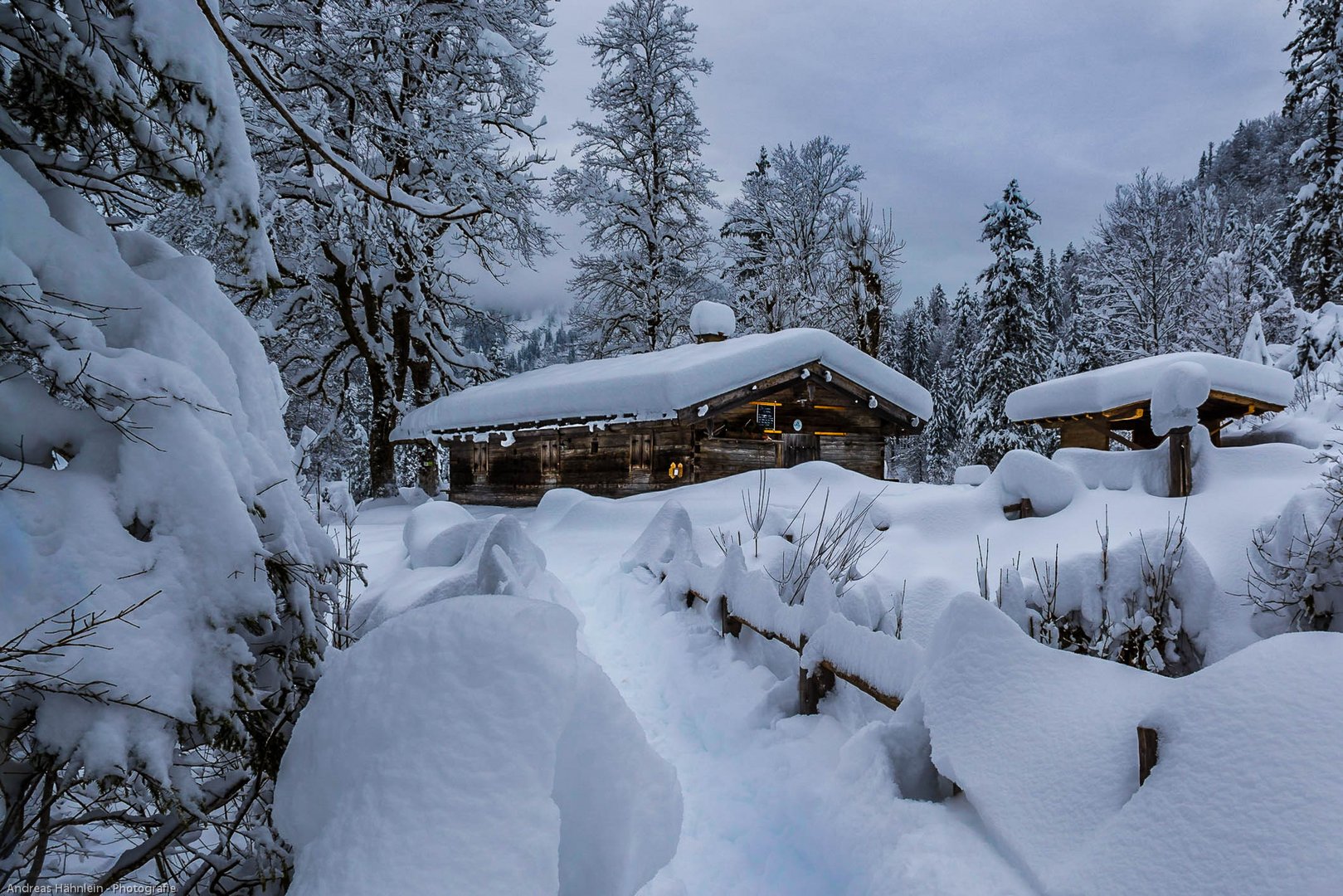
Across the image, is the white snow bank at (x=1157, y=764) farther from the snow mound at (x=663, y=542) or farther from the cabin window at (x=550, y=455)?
the cabin window at (x=550, y=455)

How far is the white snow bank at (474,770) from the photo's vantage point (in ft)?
5.17

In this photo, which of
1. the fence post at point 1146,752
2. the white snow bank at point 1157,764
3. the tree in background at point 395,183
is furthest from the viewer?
the tree in background at point 395,183

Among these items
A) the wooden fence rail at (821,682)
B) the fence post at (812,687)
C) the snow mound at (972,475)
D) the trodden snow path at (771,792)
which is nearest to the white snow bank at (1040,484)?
the wooden fence rail at (821,682)

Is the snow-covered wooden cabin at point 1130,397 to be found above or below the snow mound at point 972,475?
above

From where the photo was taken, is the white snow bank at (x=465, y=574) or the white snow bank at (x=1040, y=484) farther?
the white snow bank at (x=1040, y=484)

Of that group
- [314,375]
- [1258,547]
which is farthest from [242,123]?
[314,375]

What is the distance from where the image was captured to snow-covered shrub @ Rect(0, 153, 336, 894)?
1627mm

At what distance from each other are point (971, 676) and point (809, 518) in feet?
20.6

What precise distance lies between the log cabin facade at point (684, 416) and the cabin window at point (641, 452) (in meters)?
0.02

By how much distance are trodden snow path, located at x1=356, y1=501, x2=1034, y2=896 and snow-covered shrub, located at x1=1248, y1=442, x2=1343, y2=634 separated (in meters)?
2.98

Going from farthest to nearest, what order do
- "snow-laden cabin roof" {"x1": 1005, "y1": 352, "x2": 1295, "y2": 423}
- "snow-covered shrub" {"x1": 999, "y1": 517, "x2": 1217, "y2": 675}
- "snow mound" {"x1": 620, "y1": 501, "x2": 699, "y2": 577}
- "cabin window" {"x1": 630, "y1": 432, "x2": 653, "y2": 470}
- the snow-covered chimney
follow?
the snow-covered chimney < "cabin window" {"x1": 630, "y1": 432, "x2": 653, "y2": 470} < "snow-laden cabin roof" {"x1": 1005, "y1": 352, "x2": 1295, "y2": 423} < "snow mound" {"x1": 620, "y1": 501, "x2": 699, "y2": 577} < "snow-covered shrub" {"x1": 999, "y1": 517, "x2": 1217, "y2": 675}

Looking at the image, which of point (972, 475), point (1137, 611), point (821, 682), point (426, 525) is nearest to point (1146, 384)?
point (972, 475)

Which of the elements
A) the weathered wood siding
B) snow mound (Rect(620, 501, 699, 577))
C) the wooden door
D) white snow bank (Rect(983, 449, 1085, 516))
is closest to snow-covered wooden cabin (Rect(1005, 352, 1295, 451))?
white snow bank (Rect(983, 449, 1085, 516))

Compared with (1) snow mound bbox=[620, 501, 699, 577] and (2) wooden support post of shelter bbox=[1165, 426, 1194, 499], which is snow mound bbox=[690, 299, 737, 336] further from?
(2) wooden support post of shelter bbox=[1165, 426, 1194, 499]
